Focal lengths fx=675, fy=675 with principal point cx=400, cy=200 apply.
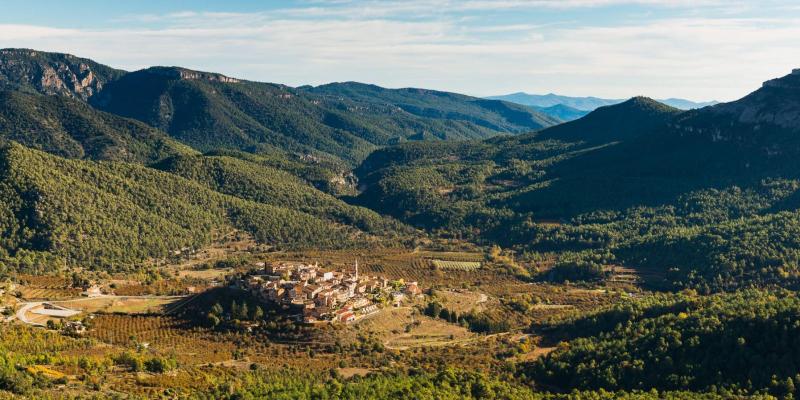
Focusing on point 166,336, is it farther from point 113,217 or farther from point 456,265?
point 456,265

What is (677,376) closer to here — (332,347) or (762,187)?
(332,347)

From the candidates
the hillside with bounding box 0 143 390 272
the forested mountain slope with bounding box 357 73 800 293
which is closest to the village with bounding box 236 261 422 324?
the hillside with bounding box 0 143 390 272

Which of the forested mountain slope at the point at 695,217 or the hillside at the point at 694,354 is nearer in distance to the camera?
the hillside at the point at 694,354

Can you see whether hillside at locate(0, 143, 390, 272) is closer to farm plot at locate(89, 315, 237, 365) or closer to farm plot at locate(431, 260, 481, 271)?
farm plot at locate(431, 260, 481, 271)

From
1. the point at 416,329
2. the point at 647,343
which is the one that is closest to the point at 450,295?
the point at 416,329

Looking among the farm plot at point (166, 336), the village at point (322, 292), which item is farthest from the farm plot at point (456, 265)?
the farm plot at point (166, 336)

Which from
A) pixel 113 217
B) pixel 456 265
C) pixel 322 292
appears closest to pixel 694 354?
pixel 322 292

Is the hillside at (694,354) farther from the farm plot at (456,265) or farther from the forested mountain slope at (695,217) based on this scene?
the farm plot at (456,265)
